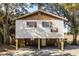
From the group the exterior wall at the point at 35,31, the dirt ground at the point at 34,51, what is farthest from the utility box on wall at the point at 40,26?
the dirt ground at the point at 34,51

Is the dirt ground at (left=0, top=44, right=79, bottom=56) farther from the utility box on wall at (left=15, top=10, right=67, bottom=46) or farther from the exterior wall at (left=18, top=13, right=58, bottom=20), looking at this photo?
the exterior wall at (left=18, top=13, right=58, bottom=20)

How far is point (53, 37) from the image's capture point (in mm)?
3314

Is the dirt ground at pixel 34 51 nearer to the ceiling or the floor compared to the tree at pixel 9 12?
nearer to the floor

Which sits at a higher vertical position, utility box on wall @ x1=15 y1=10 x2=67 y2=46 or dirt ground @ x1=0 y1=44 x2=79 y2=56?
utility box on wall @ x1=15 y1=10 x2=67 y2=46

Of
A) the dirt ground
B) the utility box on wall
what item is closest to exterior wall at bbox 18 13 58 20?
the utility box on wall

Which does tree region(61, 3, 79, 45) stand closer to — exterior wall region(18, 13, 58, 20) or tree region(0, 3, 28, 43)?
exterior wall region(18, 13, 58, 20)

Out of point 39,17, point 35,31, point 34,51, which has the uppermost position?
point 39,17

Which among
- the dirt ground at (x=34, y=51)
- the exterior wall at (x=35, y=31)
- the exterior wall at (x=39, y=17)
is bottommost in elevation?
the dirt ground at (x=34, y=51)

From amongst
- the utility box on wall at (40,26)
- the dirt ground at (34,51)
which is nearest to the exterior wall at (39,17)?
the utility box on wall at (40,26)

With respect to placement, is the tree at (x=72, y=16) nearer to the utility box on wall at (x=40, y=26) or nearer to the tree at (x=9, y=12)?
the utility box on wall at (x=40, y=26)

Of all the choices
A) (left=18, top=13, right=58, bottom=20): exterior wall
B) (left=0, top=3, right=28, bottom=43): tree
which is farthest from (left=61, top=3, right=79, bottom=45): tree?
(left=0, top=3, right=28, bottom=43): tree

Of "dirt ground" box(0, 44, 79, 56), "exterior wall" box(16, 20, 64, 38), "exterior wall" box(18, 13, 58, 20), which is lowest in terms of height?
"dirt ground" box(0, 44, 79, 56)

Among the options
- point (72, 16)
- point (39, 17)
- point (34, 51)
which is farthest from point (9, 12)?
point (72, 16)

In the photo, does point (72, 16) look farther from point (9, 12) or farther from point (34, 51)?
point (9, 12)
